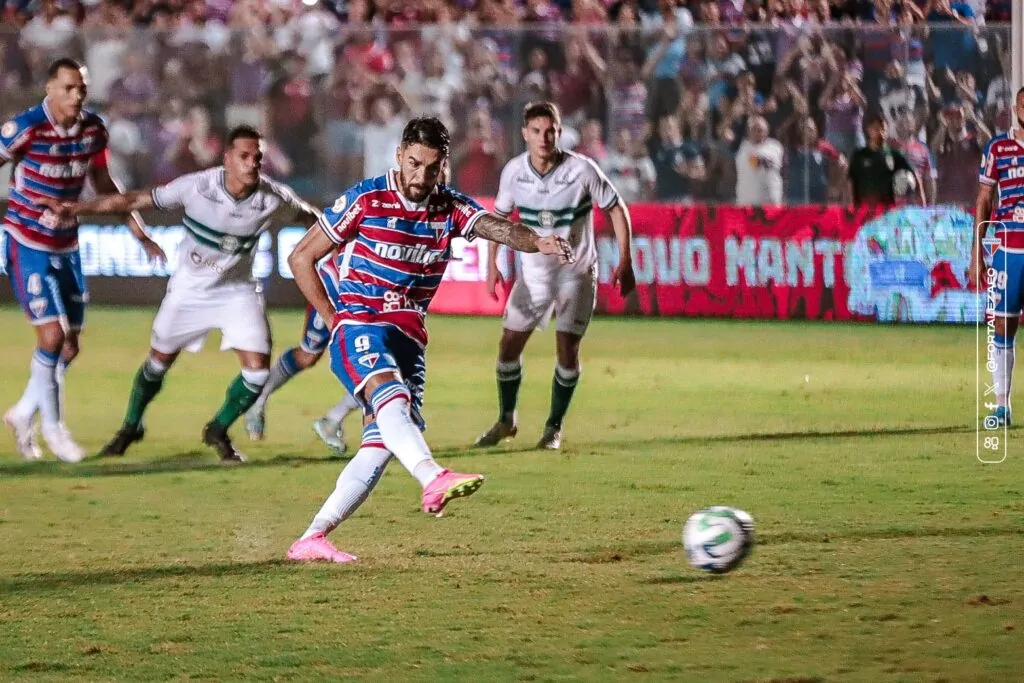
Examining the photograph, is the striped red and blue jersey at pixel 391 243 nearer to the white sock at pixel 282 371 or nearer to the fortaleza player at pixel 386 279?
the fortaleza player at pixel 386 279

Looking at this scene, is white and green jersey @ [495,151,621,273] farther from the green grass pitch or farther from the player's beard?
the player's beard

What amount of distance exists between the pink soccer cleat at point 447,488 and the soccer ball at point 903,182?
11.6 m

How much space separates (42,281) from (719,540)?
16.4ft

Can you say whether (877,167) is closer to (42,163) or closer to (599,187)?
(599,187)

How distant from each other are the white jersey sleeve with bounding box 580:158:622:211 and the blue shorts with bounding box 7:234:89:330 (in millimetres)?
3121

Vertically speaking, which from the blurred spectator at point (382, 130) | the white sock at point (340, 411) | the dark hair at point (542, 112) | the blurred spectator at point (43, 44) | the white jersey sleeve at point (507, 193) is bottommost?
the white sock at point (340, 411)

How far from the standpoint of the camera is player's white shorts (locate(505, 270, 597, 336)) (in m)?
10.4

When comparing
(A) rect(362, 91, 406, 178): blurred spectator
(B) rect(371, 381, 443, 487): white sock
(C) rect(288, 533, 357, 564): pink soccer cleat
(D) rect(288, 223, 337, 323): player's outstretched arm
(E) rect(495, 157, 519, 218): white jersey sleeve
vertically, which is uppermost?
(A) rect(362, 91, 406, 178): blurred spectator

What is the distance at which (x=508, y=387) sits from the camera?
10523 mm

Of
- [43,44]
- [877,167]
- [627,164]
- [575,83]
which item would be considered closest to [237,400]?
[627,164]

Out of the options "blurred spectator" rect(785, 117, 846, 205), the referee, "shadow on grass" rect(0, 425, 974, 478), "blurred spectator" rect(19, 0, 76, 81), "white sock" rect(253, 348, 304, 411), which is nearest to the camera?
"shadow on grass" rect(0, 425, 974, 478)

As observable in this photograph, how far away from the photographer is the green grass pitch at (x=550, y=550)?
5.46 m

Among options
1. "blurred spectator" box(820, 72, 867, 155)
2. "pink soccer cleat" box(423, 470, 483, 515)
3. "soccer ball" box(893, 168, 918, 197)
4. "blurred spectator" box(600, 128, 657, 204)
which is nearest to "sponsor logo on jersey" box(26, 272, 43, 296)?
"pink soccer cleat" box(423, 470, 483, 515)

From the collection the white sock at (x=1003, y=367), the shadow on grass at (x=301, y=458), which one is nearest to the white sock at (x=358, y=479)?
the shadow on grass at (x=301, y=458)
